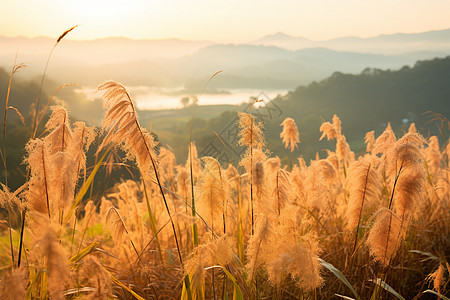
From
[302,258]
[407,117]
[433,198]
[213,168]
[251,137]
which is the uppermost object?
[251,137]

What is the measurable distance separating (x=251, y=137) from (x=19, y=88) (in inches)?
738

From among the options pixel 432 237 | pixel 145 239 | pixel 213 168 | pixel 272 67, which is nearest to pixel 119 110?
pixel 213 168

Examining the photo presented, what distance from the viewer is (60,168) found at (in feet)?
6.27

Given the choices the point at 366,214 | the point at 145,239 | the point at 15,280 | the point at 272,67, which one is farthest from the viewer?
the point at 272,67

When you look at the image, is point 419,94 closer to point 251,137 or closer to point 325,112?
point 325,112

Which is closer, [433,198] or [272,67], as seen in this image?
[433,198]

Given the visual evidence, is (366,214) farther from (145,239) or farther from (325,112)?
(325,112)

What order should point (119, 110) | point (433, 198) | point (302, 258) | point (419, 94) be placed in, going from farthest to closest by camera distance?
point (419, 94) < point (433, 198) < point (119, 110) < point (302, 258)

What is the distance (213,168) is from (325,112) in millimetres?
48678

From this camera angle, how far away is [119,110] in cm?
187

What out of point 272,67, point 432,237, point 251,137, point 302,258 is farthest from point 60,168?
point 272,67

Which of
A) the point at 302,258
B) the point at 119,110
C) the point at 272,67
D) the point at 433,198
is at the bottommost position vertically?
the point at 433,198

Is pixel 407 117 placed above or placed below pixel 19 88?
below

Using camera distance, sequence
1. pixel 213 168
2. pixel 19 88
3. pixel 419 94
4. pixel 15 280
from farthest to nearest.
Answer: pixel 419 94, pixel 19 88, pixel 213 168, pixel 15 280
